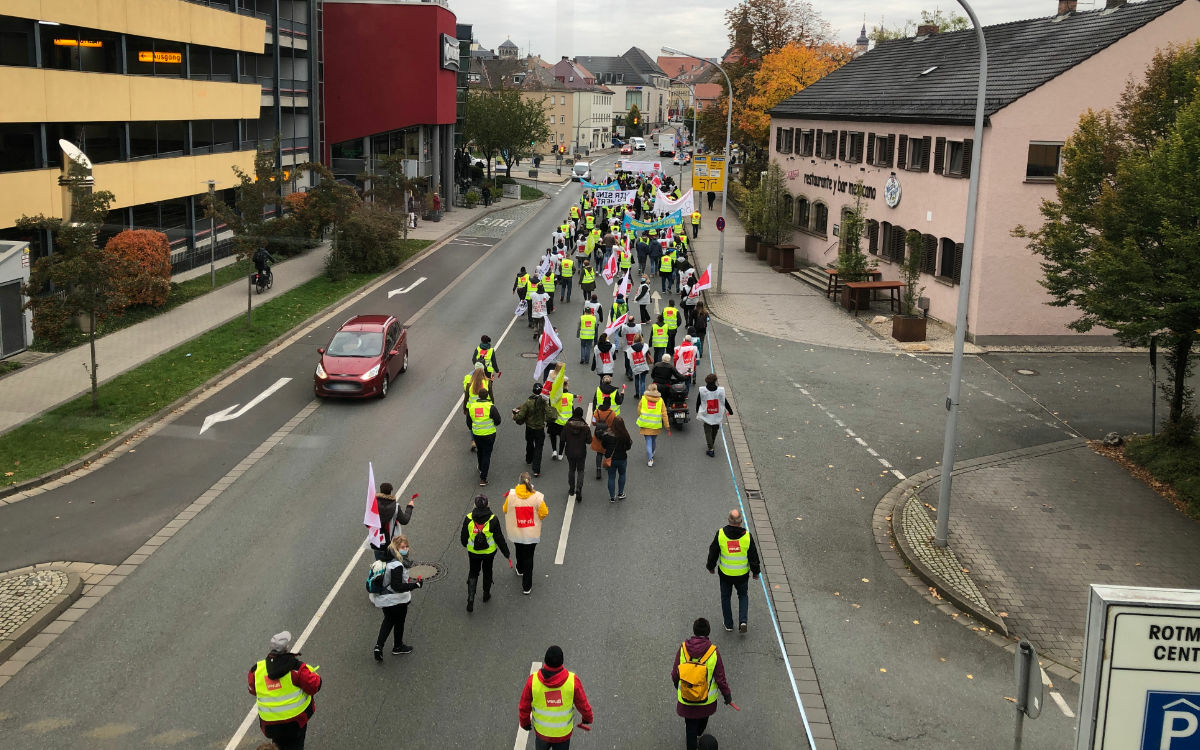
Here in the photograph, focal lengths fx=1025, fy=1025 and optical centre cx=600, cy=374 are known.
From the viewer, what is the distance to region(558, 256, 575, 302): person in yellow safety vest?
3042 centimetres

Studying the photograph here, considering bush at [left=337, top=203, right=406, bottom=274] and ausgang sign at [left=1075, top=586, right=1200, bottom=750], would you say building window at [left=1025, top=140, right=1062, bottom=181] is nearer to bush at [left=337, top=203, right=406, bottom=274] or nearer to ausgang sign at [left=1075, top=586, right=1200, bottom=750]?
bush at [left=337, top=203, right=406, bottom=274]

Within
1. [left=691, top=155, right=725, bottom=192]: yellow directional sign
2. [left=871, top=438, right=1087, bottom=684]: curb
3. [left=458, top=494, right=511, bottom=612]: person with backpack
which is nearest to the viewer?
[left=458, top=494, right=511, bottom=612]: person with backpack

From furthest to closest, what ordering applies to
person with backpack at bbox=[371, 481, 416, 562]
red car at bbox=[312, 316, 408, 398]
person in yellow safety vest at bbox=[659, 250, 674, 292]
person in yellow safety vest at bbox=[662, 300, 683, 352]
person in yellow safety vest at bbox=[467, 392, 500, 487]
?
person in yellow safety vest at bbox=[659, 250, 674, 292] → person in yellow safety vest at bbox=[662, 300, 683, 352] → red car at bbox=[312, 316, 408, 398] → person in yellow safety vest at bbox=[467, 392, 500, 487] → person with backpack at bbox=[371, 481, 416, 562]

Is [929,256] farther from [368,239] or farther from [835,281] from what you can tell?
[368,239]

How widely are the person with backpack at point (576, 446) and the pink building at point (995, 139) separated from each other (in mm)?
14698

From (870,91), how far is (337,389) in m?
26.2

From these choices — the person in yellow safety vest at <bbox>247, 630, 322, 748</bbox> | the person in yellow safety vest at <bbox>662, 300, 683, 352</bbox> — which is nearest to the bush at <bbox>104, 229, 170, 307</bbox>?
the person in yellow safety vest at <bbox>662, 300, 683, 352</bbox>

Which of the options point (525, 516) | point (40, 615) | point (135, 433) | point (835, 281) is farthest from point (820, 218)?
point (40, 615)

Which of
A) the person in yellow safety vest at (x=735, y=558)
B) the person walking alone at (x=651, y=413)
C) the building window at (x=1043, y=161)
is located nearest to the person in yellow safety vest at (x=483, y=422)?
the person walking alone at (x=651, y=413)

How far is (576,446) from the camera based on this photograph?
14875 mm

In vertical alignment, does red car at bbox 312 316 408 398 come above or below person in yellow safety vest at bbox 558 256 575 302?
below

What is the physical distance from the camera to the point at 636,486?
16016 mm

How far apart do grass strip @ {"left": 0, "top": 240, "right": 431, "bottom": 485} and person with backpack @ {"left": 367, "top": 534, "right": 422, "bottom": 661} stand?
8123 millimetres

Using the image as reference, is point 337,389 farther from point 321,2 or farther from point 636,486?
point 321,2
